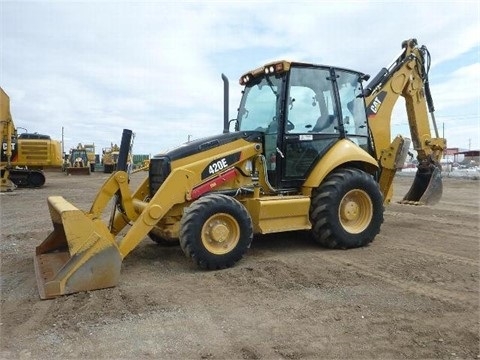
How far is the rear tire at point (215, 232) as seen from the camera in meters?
4.96

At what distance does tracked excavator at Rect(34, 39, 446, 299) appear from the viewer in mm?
4949

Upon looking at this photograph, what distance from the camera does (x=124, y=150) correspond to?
5.43 meters

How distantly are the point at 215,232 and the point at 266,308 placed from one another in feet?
4.42

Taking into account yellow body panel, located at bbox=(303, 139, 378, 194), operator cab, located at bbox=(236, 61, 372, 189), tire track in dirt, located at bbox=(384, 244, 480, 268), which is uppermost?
operator cab, located at bbox=(236, 61, 372, 189)

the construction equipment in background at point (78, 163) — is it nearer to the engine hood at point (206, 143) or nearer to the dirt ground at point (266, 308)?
the dirt ground at point (266, 308)

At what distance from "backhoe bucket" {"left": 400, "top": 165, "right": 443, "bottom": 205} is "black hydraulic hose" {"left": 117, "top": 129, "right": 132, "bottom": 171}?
5.14m

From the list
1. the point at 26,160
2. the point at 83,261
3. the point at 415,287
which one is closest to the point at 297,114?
the point at 415,287

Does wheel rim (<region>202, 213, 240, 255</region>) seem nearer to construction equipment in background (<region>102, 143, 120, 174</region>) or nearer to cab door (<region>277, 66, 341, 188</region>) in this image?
cab door (<region>277, 66, 341, 188</region>)

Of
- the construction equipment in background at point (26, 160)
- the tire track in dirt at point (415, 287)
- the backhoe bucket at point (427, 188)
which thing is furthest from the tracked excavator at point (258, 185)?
the construction equipment in background at point (26, 160)

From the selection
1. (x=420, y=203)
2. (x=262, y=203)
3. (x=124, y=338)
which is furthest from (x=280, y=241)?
(x=124, y=338)

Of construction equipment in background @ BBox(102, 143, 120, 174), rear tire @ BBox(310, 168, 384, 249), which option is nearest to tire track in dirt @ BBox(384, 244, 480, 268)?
rear tire @ BBox(310, 168, 384, 249)

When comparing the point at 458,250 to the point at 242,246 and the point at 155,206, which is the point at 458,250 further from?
the point at 155,206

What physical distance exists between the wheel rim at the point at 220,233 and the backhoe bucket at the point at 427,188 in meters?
4.14

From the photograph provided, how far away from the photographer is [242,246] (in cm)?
526
